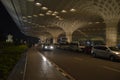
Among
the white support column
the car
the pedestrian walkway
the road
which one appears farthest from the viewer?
the white support column

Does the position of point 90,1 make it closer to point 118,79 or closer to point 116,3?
point 116,3

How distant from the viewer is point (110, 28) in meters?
39.4

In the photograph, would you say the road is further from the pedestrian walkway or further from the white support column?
the white support column

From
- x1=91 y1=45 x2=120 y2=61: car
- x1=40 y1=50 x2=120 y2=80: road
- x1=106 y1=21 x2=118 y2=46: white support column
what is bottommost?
x1=40 y1=50 x2=120 y2=80: road

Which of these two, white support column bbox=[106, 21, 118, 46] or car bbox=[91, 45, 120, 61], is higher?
white support column bbox=[106, 21, 118, 46]

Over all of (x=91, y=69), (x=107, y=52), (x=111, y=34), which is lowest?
(x=91, y=69)

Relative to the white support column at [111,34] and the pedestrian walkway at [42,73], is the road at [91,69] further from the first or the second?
the white support column at [111,34]

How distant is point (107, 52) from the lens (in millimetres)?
29094

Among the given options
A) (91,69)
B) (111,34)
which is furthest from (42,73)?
(111,34)

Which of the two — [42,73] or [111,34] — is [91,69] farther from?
[111,34]

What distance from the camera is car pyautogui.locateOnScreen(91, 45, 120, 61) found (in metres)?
27.2

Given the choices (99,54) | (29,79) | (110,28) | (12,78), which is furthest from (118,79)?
(110,28)

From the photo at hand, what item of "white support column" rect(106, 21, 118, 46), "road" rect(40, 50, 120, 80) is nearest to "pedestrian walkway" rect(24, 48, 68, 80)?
"road" rect(40, 50, 120, 80)

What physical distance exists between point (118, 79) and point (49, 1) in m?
29.6
